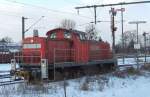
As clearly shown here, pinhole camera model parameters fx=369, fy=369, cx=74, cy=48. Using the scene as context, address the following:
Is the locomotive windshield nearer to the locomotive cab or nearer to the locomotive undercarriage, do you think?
the locomotive cab

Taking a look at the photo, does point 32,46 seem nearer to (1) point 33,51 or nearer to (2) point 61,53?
(1) point 33,51

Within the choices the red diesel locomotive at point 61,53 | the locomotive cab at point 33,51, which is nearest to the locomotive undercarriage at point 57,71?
the red diesel locomotive at point 61,53

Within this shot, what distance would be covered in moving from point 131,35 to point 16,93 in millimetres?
132284

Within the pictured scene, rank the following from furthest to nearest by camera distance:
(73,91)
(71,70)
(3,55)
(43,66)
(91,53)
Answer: (3,55)
(91,53)
(71,70)
(43,66)
(73,91)

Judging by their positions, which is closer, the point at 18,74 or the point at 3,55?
the point at 18,74

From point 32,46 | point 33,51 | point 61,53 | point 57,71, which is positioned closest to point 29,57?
point 33,51

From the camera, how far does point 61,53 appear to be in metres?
24.1

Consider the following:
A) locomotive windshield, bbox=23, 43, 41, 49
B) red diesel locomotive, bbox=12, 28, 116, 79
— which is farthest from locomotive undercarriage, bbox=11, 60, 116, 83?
locomotive windshield, bbox=23, 43, 41, 49

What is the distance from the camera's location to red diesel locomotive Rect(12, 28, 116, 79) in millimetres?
22656

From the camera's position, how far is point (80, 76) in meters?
25.7

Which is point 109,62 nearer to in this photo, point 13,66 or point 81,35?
point 81,35

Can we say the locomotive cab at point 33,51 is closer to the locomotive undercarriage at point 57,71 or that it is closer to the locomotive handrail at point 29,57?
the locomotive handrail at point 29,57

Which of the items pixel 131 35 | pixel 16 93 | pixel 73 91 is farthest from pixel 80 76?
pixel 131 35

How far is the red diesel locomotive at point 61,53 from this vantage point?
22.7m
